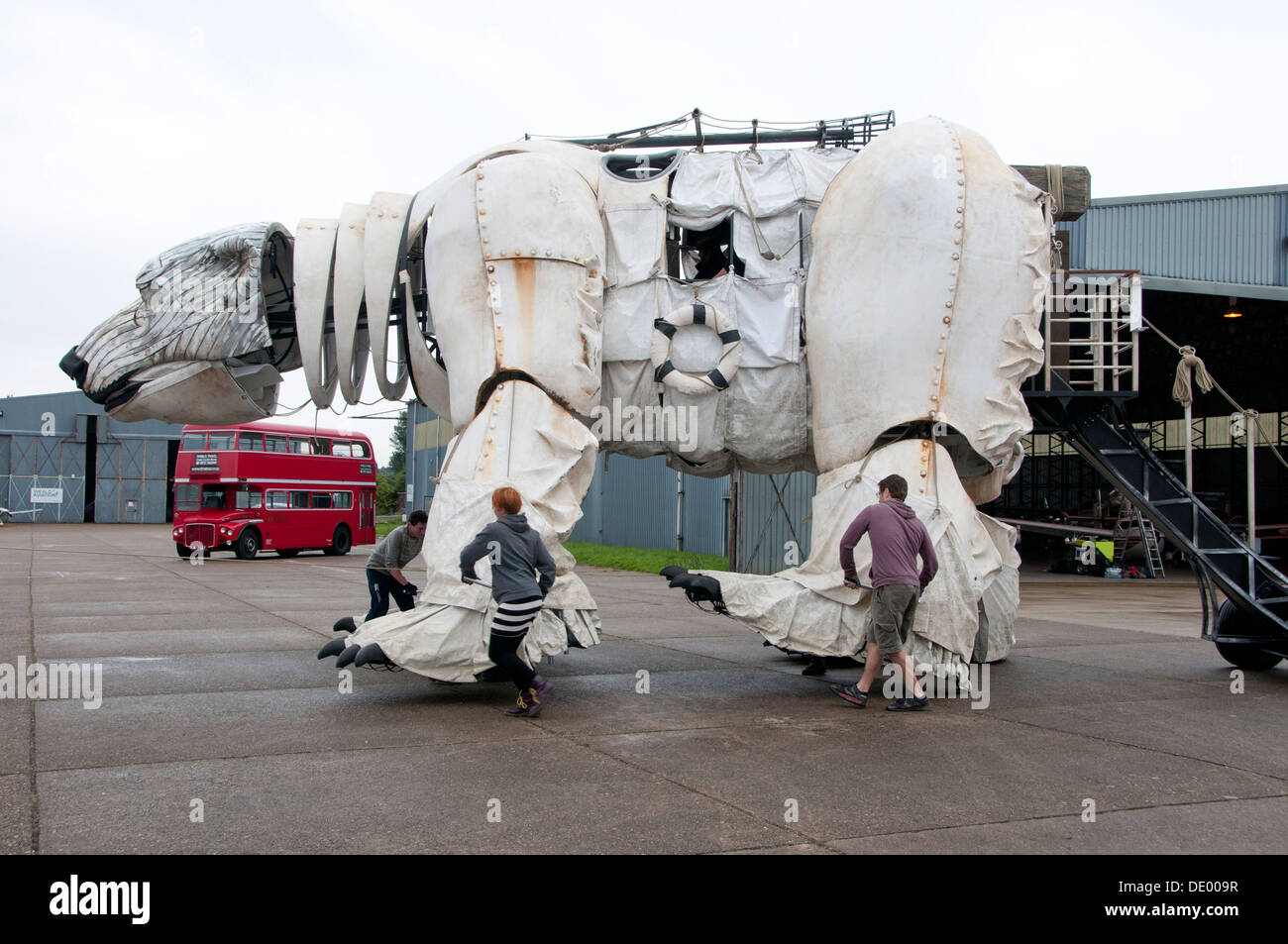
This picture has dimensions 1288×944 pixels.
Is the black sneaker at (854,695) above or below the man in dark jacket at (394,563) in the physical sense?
below

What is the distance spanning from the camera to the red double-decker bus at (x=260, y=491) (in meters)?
27.4

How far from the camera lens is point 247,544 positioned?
27.6 m

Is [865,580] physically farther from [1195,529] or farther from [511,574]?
[1195,529]

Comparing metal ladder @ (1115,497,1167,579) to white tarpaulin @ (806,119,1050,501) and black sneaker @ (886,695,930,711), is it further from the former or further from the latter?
black sneaker @ (886,695,930,711)

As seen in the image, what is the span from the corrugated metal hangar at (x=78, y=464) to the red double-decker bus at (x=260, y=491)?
25.8m

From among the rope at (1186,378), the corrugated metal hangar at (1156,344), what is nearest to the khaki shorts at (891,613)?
the rope at (1186,378)

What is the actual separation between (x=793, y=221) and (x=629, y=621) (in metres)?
6.46

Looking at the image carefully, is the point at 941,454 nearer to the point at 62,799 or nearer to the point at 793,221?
the point at 793,221

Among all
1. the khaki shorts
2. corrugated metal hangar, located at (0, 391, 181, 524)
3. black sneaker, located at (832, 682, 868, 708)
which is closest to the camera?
the khaki shorts

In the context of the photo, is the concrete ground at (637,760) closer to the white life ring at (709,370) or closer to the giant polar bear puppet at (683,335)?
the giant polar bear puppet at (683,335)

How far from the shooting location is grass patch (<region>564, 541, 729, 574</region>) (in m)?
22.9

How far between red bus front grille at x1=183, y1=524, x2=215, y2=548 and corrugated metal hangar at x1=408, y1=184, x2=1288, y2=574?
243 inches

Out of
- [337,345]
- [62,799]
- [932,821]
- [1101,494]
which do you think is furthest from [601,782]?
[1101,494]

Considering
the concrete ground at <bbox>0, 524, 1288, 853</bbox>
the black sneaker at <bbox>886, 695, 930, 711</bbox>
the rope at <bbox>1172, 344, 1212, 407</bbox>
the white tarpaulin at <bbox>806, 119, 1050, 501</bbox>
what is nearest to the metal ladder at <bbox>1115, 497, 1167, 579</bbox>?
the rope at <bbox>1172, 344, 1212, 407</bbox>
